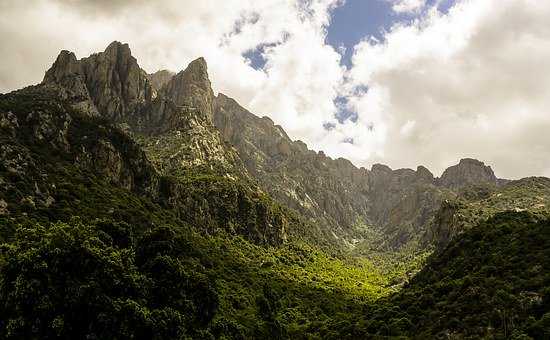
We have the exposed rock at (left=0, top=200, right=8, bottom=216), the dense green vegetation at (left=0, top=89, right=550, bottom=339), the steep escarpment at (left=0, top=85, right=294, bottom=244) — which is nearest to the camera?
the dense green vegetation at (left=0, top=89, right=550, bottom=339)

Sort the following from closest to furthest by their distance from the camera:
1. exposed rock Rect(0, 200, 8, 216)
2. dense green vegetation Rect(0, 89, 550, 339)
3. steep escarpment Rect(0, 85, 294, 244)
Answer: dense green vegetation Rect(0, 89, 550, 339) < exposed rock Rect(0, 200, 8, 216) < steep escarpment Rect(0, 85, 294, 244)

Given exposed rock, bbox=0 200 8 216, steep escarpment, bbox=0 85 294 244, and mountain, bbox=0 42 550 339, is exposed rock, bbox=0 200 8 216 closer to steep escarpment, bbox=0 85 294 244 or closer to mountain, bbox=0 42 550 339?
steep escarpment, bbox=0 85 294 244

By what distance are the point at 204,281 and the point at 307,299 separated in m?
111

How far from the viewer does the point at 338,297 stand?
18875 centimetres

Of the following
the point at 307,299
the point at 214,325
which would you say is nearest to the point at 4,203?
the point at 214,325

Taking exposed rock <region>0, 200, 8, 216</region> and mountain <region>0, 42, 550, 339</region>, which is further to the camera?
exposed rock <region>0, 200, 8, 216</region>

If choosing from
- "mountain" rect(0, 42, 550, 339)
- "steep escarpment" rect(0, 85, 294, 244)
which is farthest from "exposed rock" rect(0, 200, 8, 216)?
"mountain" rect(0, 42, 550, 339)

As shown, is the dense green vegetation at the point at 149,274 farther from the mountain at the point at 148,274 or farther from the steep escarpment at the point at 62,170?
the steep escarpment at the point at 62,170

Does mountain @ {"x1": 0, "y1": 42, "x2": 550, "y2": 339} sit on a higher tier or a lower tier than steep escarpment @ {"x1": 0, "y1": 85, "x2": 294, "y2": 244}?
lower

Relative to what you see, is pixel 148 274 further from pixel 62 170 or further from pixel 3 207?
pixel 62 170

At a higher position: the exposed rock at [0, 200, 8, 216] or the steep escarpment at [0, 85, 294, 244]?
the steep escarpment at [0, 85, 294, 244]

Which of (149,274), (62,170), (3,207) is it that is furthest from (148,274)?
(62,170)

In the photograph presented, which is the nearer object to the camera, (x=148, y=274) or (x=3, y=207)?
(x=148, y=274)

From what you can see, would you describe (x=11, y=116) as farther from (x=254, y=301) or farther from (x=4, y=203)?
(x=254, y=301)
